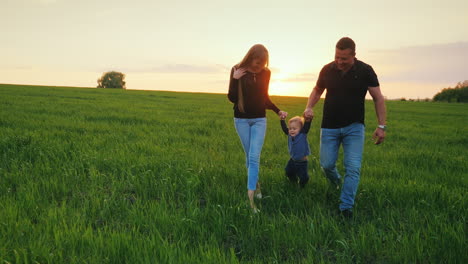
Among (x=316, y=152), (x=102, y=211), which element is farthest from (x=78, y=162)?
(x=316, y=152)

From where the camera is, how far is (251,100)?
452 centimetres

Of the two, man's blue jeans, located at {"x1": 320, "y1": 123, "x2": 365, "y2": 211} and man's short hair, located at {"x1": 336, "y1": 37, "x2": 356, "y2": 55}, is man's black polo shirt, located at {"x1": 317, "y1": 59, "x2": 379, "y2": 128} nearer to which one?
man's blue jeans, located at {"x1": 320, "y1": 123, "x2": 365, "y2": 211}

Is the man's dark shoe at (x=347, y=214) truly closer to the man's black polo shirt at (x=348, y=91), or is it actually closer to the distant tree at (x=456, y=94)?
the man's black polo shirt at (x=348, y=91)

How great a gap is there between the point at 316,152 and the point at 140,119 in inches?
309

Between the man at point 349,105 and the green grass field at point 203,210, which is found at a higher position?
the man at point 349,105

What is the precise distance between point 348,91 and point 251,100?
4.38 feet

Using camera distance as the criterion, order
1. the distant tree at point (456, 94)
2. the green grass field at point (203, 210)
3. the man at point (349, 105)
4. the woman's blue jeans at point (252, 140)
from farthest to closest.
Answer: the distant tree at point (456, 94) → the woman's blue jeans at point (252, 140) → the man at point (349, 105) → the green grass field at point (203, 210)

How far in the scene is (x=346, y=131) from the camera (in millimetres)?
4348

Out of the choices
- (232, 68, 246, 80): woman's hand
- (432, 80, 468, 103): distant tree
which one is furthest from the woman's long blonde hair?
(432, 80, 468, 103): distant tree

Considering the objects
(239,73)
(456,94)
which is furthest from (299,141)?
(456,94)

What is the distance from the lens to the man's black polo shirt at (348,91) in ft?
14.0

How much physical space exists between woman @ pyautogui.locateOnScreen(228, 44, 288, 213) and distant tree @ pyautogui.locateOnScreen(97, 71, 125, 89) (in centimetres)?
11810

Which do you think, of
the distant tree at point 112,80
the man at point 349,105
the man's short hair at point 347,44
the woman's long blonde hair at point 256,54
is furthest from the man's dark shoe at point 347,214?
the distant tree at point 112,80

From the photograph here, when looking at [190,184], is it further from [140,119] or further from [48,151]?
[140,119]
